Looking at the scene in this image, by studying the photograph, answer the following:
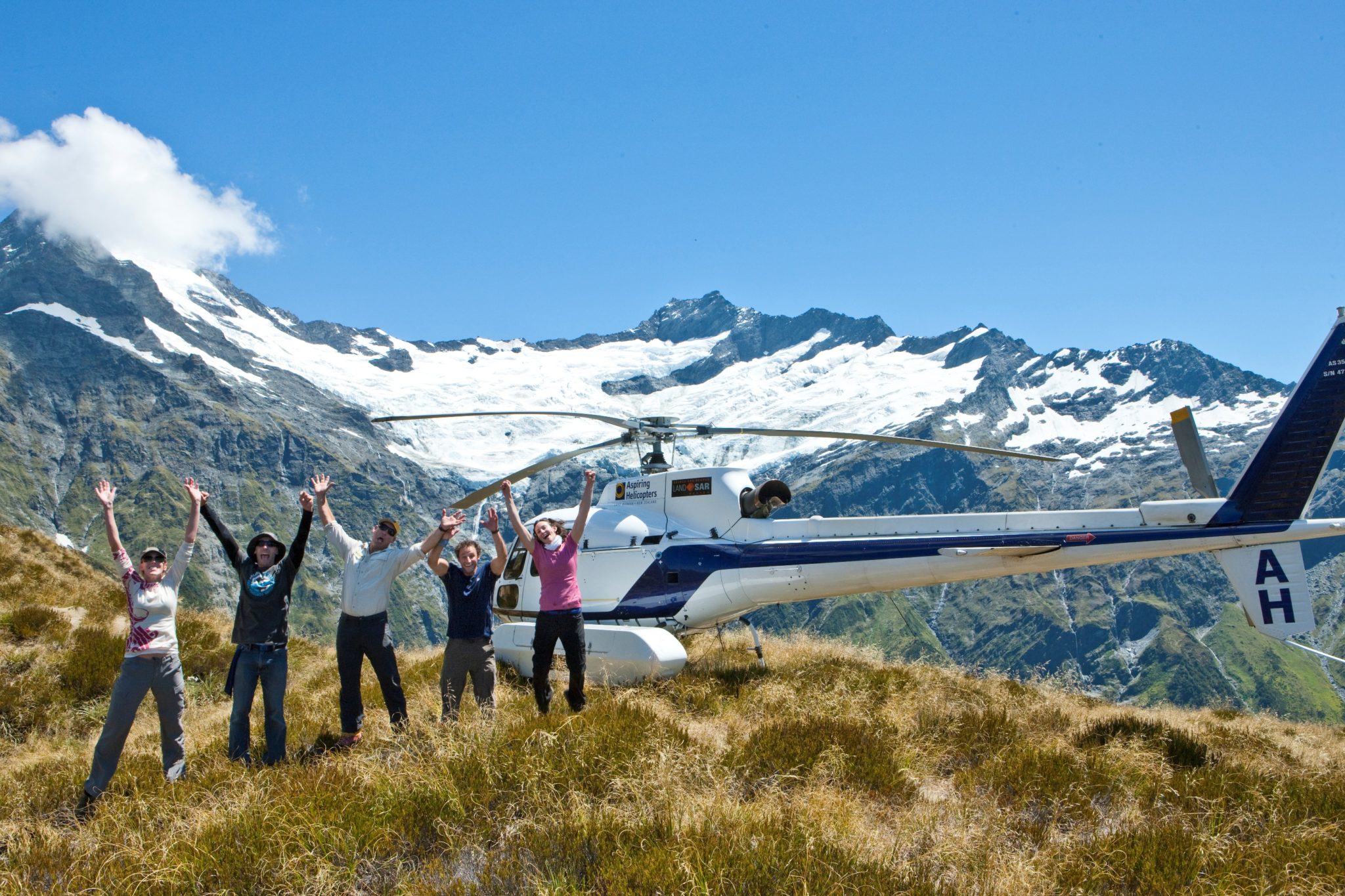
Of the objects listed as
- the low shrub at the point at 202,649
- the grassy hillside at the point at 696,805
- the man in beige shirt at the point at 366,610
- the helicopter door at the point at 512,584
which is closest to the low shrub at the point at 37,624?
the low shrub at the point at 202,649

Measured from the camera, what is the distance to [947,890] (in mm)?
5438

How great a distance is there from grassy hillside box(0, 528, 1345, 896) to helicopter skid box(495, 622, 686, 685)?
3.46 feet

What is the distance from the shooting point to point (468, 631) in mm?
9852

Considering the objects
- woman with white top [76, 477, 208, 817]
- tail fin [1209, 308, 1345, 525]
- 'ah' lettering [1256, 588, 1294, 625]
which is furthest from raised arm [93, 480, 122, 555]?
'ah' lettering [1256, 588, 1294, 625]

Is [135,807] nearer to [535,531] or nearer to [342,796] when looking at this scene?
[342,796]

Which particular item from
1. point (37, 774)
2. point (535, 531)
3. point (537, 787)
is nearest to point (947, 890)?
point (537, 787)

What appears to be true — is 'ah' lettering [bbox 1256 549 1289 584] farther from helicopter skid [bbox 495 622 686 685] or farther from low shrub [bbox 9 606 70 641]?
low shrub [bbox 9 606 70 641]

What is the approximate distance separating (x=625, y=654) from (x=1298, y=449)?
9.32 meters

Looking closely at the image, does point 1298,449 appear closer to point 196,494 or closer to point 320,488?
point 320,488

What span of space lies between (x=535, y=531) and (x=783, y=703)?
394cm

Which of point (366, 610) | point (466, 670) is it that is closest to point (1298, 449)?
point (466, 670)

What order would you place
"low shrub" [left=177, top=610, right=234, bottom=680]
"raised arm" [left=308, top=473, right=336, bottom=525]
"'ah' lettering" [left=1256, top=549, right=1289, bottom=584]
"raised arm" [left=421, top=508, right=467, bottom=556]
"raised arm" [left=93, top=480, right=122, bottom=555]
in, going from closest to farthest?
"raised arm" [left=93, top=480, right=122, bottom=555] → "raised arm" [left=308, top=473, right=336, bottom=525] → "raised arm" [left=421, top=508, right=467, bottom=556] → "'ah' lettering" [left=1256, top=549, right=1289, bottom=584] → "low shrub" [left=177, top=610, right=234, bottom=680]

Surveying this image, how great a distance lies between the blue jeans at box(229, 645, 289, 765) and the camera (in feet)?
27.7

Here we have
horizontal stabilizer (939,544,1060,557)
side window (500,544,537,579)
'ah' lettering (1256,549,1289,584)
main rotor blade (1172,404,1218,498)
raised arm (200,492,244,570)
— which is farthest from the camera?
side window (500,544,537,579)
